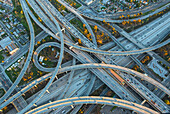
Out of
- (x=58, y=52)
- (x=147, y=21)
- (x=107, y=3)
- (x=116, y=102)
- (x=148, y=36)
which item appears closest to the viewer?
(x=116, y=102)

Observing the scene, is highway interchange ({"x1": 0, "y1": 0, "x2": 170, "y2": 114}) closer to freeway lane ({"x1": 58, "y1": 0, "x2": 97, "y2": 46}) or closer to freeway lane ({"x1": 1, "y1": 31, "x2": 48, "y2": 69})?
freeway lane ({"x1": 58, "y1": 0, "x2": 97, "y2": 46})

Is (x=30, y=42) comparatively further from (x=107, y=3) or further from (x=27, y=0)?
(x=107, y=3)

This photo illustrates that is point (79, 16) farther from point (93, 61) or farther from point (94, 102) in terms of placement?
point (94, 102)

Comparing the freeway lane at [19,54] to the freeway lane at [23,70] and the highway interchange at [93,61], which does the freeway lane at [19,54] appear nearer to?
the highway interchange at [93,61]

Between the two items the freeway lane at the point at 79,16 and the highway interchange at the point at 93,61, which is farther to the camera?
the freeway lane at the point at 79,16

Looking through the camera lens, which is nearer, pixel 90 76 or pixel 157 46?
pixel 90 76

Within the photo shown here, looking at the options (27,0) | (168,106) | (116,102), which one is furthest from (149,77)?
(27,0)

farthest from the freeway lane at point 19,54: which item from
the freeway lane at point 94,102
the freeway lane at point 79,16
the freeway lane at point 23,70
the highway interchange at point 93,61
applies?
the freeway lane at point 94,102

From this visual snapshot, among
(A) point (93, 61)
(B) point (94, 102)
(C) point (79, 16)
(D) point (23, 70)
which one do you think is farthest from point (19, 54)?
(B) point (94, 102)

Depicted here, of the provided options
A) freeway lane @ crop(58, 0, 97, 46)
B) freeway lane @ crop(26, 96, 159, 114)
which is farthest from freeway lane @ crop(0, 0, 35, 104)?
freeway lane @ crop(58, 0, 97, 46)
